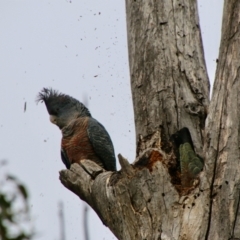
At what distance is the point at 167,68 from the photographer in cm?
570

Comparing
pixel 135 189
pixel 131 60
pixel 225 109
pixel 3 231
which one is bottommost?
pixel 135 189

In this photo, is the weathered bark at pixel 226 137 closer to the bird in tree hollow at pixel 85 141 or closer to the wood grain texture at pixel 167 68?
the wood grain texture at pixel 167 68

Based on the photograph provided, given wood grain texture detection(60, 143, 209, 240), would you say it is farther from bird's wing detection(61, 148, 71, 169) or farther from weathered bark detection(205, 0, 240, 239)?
bird's wing detection(61, 148, 71, 169)

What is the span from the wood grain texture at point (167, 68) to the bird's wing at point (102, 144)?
2.51m

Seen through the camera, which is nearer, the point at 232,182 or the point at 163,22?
the point at 232,182

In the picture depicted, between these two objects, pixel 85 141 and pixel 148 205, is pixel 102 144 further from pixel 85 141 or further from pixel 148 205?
pixel 148 205

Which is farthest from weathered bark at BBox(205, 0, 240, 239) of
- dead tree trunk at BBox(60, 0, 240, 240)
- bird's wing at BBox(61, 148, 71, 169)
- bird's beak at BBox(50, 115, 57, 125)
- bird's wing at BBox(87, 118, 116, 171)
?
bird's beak at BBox(50, 115, 57, 125)

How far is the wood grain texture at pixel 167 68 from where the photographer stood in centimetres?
558

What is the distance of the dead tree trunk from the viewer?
14.6 ft

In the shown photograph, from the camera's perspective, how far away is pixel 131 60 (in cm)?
596

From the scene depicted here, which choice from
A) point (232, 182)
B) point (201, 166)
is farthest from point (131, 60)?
point (232, 182)

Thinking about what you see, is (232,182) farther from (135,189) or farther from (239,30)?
(239,30)

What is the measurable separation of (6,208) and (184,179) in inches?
83.1

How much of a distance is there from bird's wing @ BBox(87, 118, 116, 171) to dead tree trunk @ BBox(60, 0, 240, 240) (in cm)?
251
